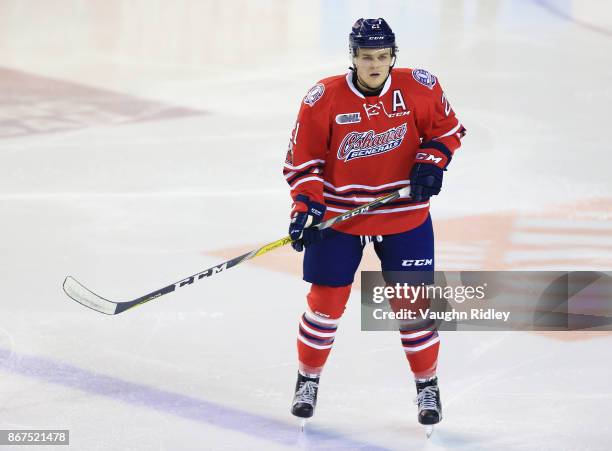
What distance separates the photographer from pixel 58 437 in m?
3.67

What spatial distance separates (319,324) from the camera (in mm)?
3773

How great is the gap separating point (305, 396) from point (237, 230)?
1.86 meters

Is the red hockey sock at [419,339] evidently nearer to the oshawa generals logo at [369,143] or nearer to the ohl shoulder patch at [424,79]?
the oshawa generals logo at [369,143]

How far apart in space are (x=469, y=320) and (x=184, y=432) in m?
1.33

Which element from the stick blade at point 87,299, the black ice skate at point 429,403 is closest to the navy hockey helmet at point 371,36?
the black ice skate at point 429,403

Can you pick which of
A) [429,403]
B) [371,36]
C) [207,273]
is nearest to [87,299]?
[207,273]

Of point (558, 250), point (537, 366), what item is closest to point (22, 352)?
point (537, 366)

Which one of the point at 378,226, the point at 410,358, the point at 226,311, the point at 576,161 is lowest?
the point at 576,161

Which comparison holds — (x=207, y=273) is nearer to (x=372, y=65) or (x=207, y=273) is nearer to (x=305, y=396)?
(x=305, y=396)

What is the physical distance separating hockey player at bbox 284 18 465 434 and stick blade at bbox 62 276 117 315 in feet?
2.45

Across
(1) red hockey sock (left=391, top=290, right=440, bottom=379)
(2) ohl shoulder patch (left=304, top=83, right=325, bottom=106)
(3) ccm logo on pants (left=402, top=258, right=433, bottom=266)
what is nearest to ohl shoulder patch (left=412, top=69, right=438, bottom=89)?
(2) ohl shoulder patch (left=304, top=83, right=325, bottom=106)

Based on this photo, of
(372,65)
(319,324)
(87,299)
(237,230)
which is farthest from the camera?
(237,230)

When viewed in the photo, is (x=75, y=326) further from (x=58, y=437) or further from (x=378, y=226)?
(x=378, y=226)

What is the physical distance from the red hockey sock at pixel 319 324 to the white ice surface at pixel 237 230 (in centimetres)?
20
